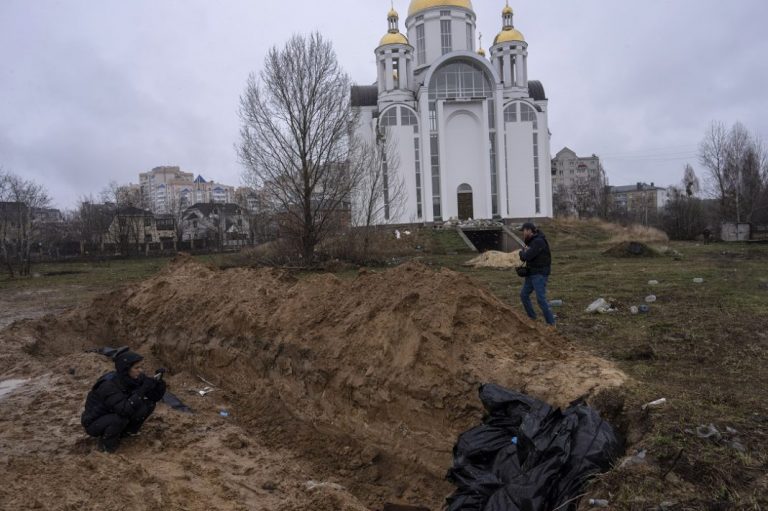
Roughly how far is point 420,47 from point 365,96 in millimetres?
5877

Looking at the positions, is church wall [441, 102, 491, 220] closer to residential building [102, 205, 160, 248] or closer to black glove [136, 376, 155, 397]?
residential building [102, 205, 160, 248]

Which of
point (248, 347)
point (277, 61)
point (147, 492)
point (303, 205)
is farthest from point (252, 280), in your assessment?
point (277, 61)

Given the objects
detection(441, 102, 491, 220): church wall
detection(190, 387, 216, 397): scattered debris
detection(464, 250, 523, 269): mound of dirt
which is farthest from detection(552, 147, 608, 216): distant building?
detection(190, 387, 216, 397): scattered debris

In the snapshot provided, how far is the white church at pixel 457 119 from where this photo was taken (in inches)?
1581

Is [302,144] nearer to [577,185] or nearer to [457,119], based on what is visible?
[457,119]

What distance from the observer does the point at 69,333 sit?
11281 mm

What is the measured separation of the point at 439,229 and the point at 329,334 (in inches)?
1215

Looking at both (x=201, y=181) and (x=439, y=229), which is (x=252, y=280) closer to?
(x=439, y=229)

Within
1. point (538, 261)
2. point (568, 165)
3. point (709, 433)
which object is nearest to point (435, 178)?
point (538, 261)

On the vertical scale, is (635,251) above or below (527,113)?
below

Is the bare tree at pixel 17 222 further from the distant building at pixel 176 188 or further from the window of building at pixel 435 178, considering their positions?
the distant building at pixel 176 188

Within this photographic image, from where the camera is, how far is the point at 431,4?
4244 centimetres

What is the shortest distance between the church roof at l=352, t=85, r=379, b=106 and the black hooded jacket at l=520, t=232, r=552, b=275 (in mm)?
36685

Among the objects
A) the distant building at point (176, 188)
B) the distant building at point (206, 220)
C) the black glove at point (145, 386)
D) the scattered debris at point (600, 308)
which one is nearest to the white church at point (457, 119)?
the scattered debris at point (600, 308)
